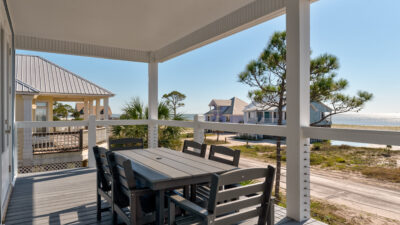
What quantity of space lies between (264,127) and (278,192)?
2.58 m

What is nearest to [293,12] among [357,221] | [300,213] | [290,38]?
[290,38]

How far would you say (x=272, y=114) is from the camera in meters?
6.13

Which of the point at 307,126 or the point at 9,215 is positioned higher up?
the point at 307,126

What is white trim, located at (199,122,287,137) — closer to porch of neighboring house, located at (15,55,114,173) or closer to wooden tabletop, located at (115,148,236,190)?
wooden tabletop, located at (115,148,236,190)

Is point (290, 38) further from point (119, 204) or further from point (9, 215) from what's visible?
point (9, 215)

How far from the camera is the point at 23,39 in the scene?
5.13 meters

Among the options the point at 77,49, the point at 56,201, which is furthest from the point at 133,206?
the point at 77,49

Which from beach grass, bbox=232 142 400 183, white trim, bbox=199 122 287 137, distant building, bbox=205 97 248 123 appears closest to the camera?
white trim, bbox=199 122 287 137

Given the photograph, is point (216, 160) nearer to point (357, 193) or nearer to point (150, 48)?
point (357, 193)

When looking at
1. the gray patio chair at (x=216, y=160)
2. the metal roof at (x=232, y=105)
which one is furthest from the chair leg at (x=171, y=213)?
the metal roof at (x=232, y=105)

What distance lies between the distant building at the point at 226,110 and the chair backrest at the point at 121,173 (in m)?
6.69

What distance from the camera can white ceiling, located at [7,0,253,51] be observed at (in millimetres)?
3680

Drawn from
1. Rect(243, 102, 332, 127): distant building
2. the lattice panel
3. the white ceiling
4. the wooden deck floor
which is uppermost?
the white ceiling

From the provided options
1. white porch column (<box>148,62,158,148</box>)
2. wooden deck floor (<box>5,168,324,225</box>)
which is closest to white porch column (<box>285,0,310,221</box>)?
wooden deck floor (<box>5,168,324,225</box>)
